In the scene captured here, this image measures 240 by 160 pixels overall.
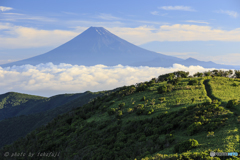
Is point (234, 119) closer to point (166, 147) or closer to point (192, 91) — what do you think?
point (166, 147)

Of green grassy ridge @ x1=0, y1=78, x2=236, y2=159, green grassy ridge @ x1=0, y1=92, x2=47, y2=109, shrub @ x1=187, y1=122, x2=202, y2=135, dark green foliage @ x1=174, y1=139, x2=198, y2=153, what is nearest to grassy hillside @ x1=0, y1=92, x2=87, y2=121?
green grassy ridge @ x1=0, y1=92, x2=47, y2=109

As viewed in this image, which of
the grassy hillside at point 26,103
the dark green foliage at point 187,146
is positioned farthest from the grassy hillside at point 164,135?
the grassy hillside at point 26,103

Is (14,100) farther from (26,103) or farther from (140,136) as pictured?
(140,136)

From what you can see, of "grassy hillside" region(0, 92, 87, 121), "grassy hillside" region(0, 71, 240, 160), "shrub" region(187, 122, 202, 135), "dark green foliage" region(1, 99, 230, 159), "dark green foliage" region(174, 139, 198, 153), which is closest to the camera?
"dark green foliage" region(174, 139, 198, 153)

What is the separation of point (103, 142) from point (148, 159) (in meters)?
9.53

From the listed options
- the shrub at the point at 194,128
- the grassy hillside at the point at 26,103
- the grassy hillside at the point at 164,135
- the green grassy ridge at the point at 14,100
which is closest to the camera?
the grassy hillside at the point at 164,135

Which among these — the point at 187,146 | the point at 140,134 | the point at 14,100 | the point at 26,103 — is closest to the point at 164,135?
the point at 140,134

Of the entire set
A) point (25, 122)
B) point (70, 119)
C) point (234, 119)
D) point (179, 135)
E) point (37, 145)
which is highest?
point (234, 119)

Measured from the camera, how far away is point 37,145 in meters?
31.0

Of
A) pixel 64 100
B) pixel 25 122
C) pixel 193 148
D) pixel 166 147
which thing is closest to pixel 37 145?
pixel 166 147

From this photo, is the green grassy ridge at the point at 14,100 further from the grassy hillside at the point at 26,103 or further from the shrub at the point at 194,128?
the shrub at the point at 194,128

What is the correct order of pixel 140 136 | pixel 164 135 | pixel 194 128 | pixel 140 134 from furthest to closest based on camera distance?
1. pixel 140 134
2. pixel 140 136
3. pixel 164 135
4. pixel 194 128

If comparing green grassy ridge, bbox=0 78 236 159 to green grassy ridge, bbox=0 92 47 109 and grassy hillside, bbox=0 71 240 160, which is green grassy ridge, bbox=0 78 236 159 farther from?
green grassy ridge, bbox=0 92 47 109

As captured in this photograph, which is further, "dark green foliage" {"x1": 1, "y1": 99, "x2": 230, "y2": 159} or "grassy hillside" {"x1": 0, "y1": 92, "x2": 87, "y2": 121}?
"grassy hillside" {"x1": 0, "y1": 92, "x2": 87, "y2": 121}
